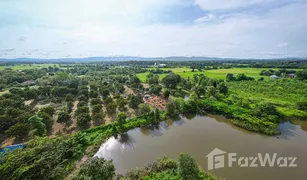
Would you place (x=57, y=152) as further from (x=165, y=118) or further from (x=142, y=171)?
(x=165, y=118)

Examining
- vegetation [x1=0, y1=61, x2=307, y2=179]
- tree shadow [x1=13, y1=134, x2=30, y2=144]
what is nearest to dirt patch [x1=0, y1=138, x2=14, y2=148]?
tree shadow [x1=13, y1=134, x2=30, y2=144]

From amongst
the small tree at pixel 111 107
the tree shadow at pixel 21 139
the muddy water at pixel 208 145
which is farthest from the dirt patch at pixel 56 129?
the muddy water at pixel 208 145

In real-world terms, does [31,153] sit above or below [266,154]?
above

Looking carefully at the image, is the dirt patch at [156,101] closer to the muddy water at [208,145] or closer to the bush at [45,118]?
the muddy water at [208,145]

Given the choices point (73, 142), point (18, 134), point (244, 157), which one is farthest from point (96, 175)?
point (18, 134)

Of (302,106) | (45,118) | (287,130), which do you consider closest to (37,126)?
(45,118)

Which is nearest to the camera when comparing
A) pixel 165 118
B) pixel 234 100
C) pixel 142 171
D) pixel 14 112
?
pixel 142 171
